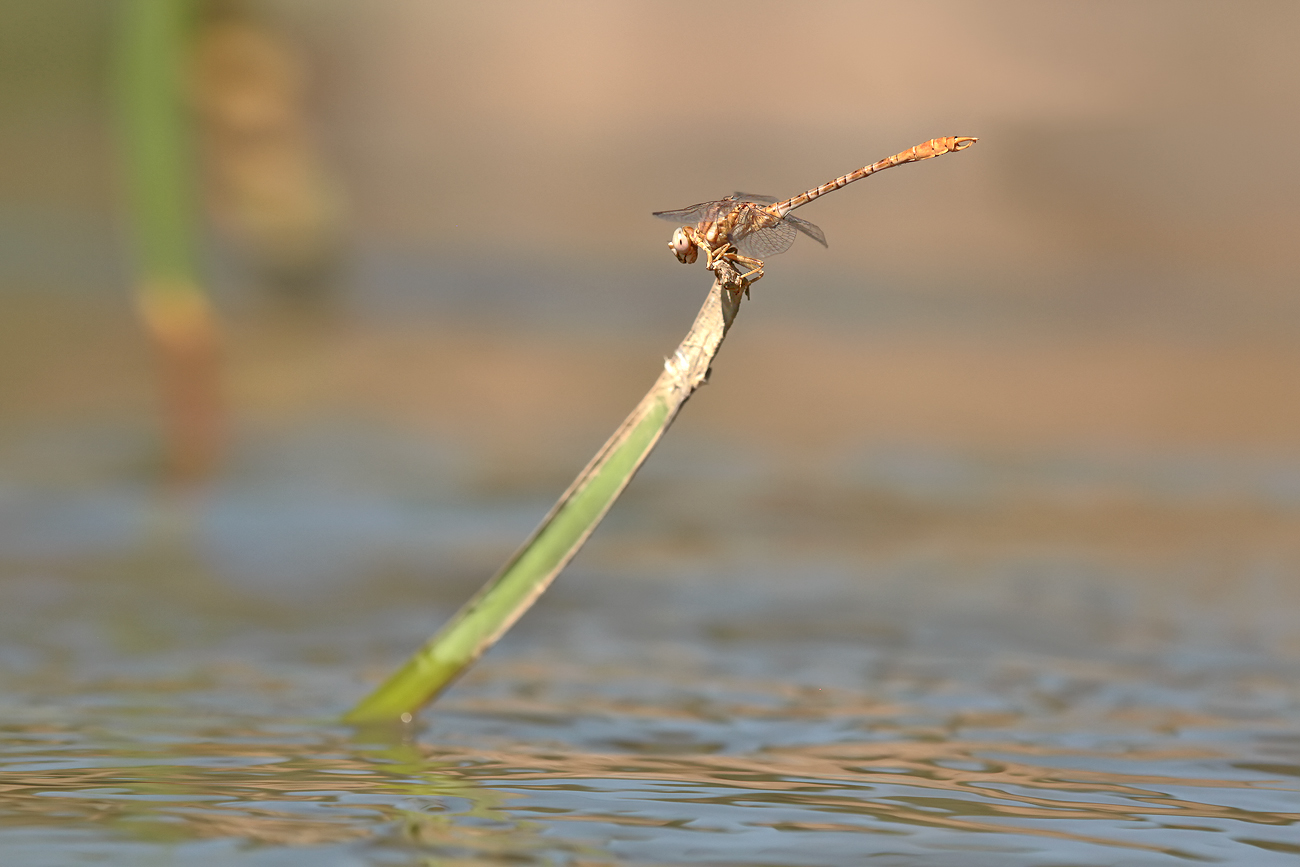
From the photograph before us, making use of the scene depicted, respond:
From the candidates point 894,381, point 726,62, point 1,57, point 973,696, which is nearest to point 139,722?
point 973,696

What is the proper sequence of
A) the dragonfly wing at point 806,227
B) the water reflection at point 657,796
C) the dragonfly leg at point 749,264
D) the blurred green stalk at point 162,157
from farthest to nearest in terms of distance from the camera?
the blurred green stalk at point 162,157
the dragonfly wing at point 806,227
the dragonfly leg at point 749,264
the water reflection at point 657,796

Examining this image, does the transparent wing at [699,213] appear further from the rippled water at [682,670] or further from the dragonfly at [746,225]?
the rippled water at [682,670]

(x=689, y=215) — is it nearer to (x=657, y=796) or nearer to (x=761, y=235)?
(x=761, y=235)

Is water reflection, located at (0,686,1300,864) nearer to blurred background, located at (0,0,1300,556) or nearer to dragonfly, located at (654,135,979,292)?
dragonfly, located at (654,135,979,292)

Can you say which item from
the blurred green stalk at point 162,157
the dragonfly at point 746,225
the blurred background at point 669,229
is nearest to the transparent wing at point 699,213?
the dragonfly at point 746,225

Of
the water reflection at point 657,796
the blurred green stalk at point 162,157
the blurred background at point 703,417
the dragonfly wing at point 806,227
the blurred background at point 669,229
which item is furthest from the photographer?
the blurred background at point 669,229

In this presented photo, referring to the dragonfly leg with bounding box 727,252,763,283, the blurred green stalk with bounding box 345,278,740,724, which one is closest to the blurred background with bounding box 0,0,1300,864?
the blurred green stalk with bounding box 345,278,740,724

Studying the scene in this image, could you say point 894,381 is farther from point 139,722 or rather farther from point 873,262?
point 139,722

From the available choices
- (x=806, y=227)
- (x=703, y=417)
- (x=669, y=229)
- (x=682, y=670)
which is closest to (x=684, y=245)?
(x=806, y=227)
